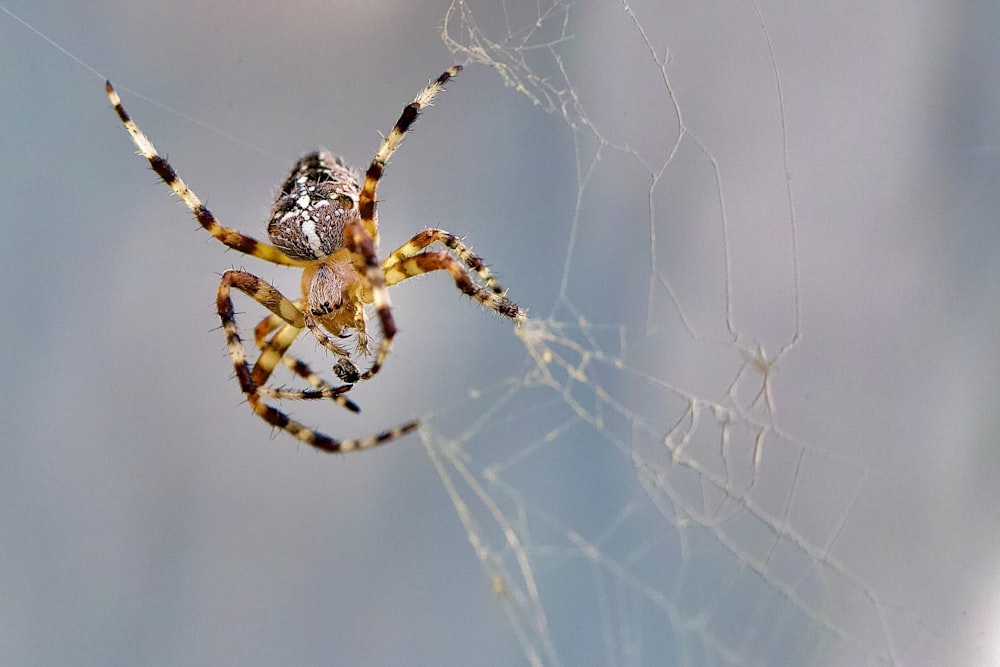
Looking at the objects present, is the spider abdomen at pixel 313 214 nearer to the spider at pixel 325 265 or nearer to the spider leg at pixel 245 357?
the spider at pixel 325 265

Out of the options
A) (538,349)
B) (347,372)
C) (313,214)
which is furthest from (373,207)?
(538,349)

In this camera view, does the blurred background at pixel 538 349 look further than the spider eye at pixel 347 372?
Yes

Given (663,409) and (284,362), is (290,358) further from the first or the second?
(663,409)

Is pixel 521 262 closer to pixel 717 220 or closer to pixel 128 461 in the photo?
pixel 717 220

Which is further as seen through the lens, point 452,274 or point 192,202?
point 192,202

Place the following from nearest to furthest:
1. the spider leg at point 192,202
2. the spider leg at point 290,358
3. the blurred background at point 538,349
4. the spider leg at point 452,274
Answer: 1. the spider leg at point 452,274
2. the spider leg at point 192,202
3. the spider leg at point 290,358
4. the blurred background at point 538,349

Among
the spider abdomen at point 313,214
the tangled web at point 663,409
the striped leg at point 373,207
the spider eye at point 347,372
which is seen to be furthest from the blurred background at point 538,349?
the spider eye at point 347,372
